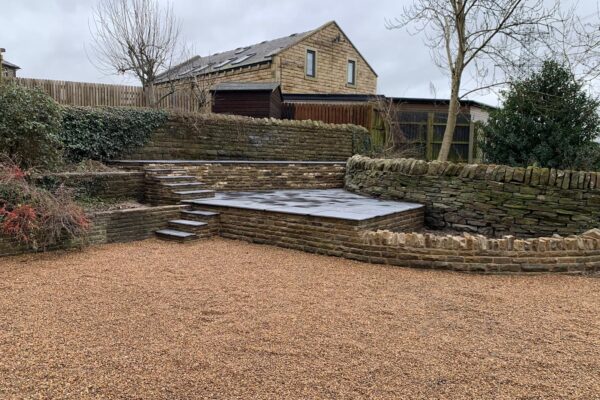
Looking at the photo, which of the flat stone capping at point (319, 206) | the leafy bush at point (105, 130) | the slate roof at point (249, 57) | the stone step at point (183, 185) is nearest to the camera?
the flat stone capping at point (319, 206)

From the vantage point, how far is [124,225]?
6.32 meters

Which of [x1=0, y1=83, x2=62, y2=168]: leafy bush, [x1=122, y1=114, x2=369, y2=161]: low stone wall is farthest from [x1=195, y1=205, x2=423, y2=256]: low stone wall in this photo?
[x1=122, y1=114, x2=369, y2=161]: low stone wall

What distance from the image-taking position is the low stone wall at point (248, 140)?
35.0 ft

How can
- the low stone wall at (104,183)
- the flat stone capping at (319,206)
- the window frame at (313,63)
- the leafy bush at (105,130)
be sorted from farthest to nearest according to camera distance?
the window frame at (313,63)
the leafy bush at (105,130)
the low stone wall at (104,183)
the flat stone capping at (319,206)

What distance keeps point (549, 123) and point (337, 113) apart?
7123 millimetres

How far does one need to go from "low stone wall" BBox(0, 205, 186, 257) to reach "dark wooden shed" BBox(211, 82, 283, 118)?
27.1ft

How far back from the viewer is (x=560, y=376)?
8.48 ft

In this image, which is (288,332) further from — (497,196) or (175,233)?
(497,196)

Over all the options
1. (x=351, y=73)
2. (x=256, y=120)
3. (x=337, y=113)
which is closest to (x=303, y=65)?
(x=351, y=73)

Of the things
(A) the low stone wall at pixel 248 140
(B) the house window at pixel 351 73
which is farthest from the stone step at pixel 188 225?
(B) the house window at pixel 351 73

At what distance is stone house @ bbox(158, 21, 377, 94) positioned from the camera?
20516mm

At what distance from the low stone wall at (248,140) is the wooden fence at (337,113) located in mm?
733

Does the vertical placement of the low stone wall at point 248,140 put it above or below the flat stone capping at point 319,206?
above

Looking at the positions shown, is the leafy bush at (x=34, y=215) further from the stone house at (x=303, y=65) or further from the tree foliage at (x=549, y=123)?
the stone house at (x=303, y=65)
